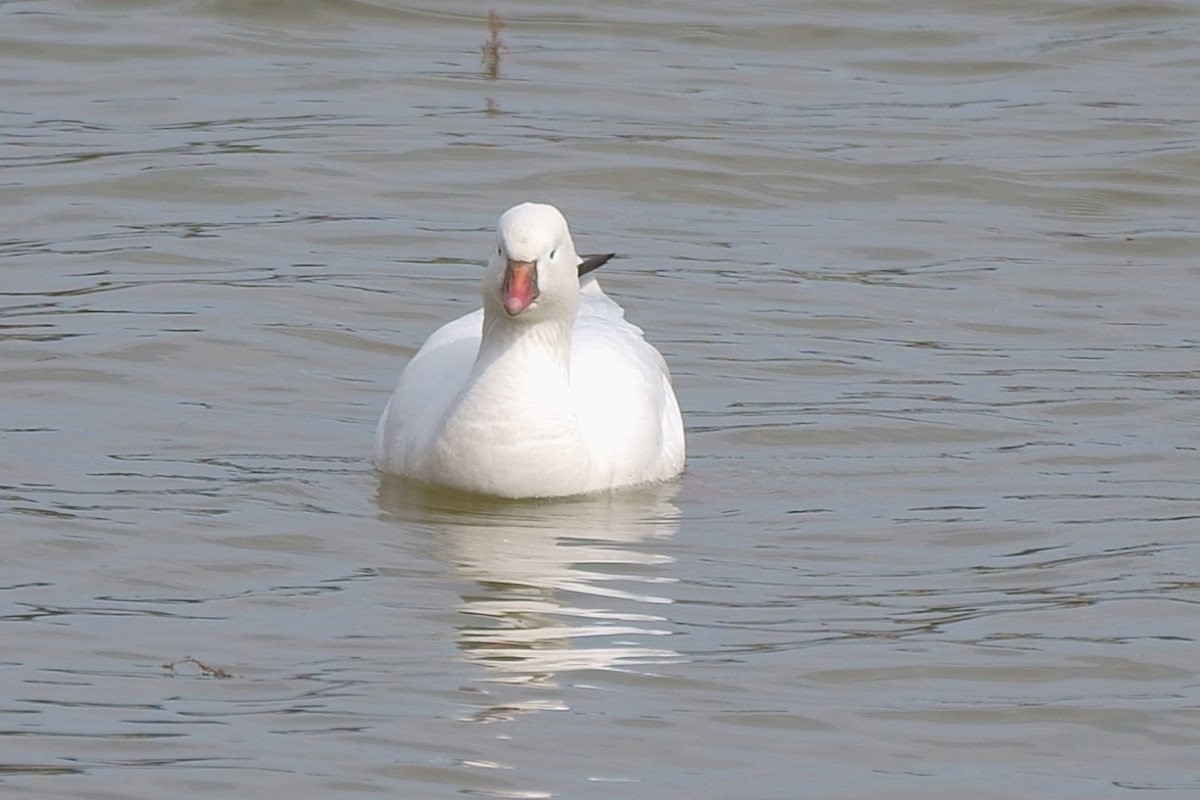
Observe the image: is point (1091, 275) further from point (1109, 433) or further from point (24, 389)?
point (24, 389)

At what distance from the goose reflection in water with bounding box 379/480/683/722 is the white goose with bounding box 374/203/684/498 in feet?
0.31

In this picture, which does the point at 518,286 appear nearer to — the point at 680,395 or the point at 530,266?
the point at 530,266

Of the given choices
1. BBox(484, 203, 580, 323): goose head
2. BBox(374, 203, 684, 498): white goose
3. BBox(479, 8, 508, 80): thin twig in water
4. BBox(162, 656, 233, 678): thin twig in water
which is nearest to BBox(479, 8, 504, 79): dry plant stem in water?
BBox(479, 8, 508, 80): thin twig in water

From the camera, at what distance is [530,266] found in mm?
8523

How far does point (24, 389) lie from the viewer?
9.93 meters

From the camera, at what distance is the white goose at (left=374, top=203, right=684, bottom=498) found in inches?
338

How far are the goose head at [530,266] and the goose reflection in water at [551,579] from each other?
27.0 inches

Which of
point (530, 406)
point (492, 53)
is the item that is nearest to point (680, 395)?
point (530, 406)

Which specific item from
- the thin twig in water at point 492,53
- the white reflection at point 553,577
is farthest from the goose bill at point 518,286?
the thin twig in water at point 492,53

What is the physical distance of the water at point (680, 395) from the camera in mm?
6164

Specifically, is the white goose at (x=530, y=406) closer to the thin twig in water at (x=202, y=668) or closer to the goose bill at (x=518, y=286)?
the goose bill at (x=518, y=286)

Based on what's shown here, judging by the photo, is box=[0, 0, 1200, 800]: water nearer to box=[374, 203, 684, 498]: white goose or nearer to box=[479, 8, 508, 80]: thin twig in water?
box=[374, 203, 684, 498]: white goose

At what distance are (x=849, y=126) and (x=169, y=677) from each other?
9713 millimetres

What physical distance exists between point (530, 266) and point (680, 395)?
2.18m
